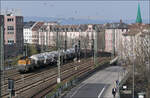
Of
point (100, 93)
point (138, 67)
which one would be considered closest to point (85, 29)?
point (138, 67)

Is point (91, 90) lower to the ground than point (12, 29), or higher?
lower

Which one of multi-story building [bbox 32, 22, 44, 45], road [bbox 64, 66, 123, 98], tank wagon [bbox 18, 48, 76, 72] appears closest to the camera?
road [bbox 64, 66, 123, 98]

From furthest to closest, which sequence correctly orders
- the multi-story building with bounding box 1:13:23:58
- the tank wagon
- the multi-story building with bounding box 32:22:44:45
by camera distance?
the multi-story building with bounding box 32:22:44:45, the multi-story building with bounding box 1:13:23:58, the tank wagon

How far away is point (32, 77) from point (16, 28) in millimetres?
27813

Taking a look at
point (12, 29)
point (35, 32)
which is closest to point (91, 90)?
point (12, 29)

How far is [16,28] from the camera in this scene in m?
59.8

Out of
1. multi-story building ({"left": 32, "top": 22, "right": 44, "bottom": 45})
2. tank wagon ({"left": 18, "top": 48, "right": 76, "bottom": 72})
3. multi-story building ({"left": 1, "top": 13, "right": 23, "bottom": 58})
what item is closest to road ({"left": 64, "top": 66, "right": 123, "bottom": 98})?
tank wagon ({"left": 18, "top": 48, "right": 76, "bottom": 72})

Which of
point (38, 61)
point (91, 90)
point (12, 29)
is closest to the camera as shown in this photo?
point (91, 90)

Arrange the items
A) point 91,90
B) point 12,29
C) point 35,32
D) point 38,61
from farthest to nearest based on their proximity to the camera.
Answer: point 35,32 → point 12,29 → point 38,61 → point 91,90

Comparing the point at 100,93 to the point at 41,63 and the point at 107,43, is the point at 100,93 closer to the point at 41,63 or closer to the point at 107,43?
the point at 41,63

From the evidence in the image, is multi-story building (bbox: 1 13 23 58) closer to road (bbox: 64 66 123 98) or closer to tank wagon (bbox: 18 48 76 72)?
tank wagon (bbox: 18 48 76 72)

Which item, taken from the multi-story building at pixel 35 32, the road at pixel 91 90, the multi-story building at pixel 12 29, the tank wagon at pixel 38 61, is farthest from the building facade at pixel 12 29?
the road at pixel 91 90

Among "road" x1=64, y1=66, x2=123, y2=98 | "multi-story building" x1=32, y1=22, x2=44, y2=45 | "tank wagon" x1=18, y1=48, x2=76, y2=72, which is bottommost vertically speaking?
"road" x1=64, y1=66, x2=123, y2=98

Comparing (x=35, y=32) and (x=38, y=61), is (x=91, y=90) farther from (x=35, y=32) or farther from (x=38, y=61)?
(x=35, y=32)
